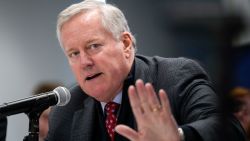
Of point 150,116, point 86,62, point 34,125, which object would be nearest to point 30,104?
point 34,125

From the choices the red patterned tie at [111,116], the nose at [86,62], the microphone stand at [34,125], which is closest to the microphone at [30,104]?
the microphone stand at [34,125]

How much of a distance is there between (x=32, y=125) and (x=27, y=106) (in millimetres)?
58

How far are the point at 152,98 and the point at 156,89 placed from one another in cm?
47

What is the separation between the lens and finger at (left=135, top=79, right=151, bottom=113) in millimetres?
924

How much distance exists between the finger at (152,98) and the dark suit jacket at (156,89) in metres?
0.26

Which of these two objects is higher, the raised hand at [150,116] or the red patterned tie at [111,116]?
the raised hand at [150,116]

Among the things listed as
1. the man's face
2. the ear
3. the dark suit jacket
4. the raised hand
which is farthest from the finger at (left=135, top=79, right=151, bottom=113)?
the ear

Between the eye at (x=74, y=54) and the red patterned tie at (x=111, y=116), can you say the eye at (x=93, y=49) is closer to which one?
the eye at (x=74, y=54)

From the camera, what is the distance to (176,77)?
140 centimetres

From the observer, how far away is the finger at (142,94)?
92 cm

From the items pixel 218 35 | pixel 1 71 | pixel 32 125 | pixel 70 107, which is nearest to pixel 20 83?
pixel 1 71

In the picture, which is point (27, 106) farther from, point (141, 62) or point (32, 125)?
point (141, 62)

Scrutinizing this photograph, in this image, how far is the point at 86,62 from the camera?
4.35 feet

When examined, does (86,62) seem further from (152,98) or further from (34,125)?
(152,98)
